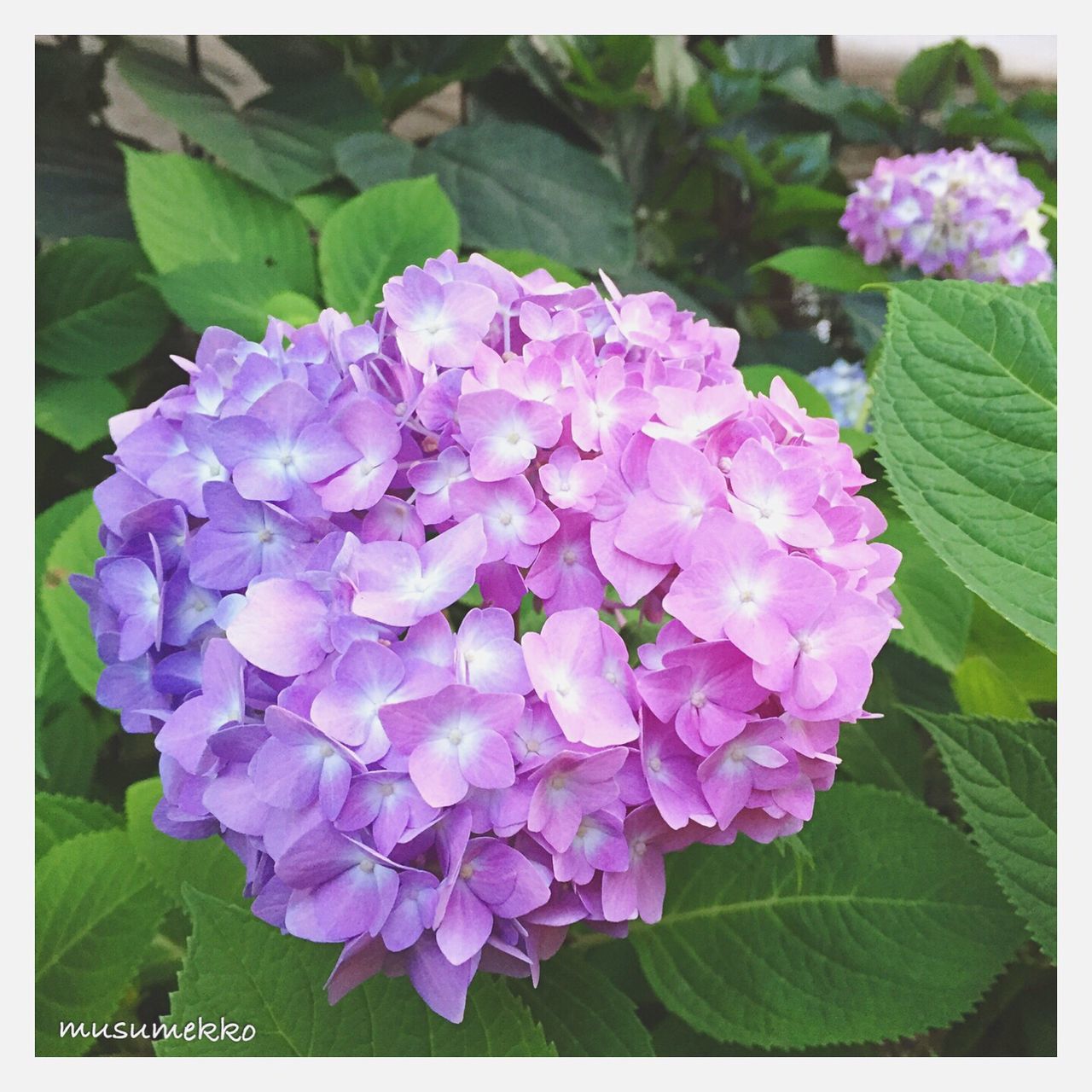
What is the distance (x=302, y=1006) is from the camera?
443 mm

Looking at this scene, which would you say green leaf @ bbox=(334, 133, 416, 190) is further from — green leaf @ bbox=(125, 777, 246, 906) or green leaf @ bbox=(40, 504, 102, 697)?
green leaf @ bbox=(125, 777, 246, 906)

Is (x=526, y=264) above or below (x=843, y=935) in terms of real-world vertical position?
above

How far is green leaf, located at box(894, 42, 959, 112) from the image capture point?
1.16 metres

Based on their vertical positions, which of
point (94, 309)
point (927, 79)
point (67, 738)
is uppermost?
point (927, 79)

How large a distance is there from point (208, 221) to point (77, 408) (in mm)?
198

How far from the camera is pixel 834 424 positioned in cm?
46

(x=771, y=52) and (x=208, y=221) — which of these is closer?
(x=208, y=221)

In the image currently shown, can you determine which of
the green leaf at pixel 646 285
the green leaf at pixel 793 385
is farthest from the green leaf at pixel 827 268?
the green leaf at pixel 793 385

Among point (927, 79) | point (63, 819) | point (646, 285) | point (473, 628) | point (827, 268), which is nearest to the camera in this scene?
point (473, 628)

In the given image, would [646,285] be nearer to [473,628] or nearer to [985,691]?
[985,691]

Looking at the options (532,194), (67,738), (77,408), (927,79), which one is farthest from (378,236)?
(927,79)

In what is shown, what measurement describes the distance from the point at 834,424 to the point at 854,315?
71 centimetres

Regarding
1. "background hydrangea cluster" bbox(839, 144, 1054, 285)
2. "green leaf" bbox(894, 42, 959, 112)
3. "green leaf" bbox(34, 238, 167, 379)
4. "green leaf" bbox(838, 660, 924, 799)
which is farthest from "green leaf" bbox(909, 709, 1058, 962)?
"green leaf" bbox(894, 42, 959, 112)
